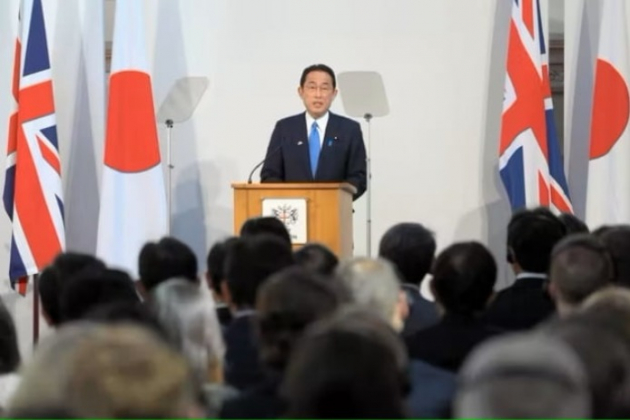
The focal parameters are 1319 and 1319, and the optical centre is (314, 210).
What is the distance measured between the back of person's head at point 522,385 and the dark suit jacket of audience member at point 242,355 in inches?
65.2

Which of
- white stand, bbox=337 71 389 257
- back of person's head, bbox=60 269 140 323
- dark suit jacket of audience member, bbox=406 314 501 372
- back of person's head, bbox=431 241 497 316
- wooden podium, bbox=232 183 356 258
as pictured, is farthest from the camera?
white stand, bbox=337 71 389 257

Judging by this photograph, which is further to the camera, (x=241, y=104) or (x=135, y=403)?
(x=241, y=104)

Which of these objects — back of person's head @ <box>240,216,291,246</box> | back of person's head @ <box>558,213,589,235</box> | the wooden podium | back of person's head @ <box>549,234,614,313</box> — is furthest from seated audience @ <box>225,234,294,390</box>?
the wooden podium

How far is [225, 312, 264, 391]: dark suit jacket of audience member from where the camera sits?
3.62m

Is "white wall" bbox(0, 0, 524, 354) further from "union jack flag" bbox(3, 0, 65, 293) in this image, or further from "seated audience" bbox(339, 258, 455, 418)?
"seated audience" bbox(339, 258, 455, 418)

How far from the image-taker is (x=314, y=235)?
731cm

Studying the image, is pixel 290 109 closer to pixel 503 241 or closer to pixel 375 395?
pixel 503 241

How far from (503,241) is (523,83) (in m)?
1.24

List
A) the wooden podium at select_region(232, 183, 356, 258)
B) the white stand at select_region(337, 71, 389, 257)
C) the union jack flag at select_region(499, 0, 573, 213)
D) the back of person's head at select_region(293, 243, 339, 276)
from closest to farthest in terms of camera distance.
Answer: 1. the back of person's head at select_region(293, 243, 339, 276)
2. the wooden podium at select_region(232, 183, 356, 258)
3. the union jack flag at select_region(499, 0, 573, 213)
4. the white stand at select_region(337, 71, 389, 257)

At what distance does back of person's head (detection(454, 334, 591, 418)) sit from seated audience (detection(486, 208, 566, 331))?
111 inches

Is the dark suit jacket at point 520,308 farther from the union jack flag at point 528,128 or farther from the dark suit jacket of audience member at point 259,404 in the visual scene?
the union jack flag at point 528,128

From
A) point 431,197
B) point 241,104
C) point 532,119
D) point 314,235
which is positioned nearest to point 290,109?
point 241,104

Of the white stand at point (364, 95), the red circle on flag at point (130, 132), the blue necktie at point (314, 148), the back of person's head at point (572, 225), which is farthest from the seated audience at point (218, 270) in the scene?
the white stand at point (364, 95)

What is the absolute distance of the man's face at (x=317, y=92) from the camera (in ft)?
26.5
